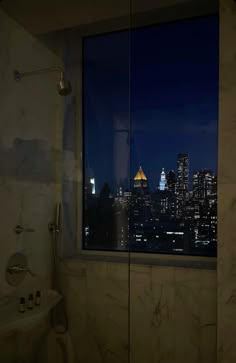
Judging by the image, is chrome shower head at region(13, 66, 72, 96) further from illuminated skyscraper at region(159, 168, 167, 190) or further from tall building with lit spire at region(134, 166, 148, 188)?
illuminated skyscraper at region(159, 168, 167, 190)

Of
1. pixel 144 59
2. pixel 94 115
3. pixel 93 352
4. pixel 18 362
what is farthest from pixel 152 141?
pixel 18 362

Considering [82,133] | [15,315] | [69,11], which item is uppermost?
[69,11]

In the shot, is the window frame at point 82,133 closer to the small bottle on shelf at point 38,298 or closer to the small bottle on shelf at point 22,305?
the small bottle on shelf at point 38,298

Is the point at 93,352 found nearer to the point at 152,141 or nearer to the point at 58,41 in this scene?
the point at 152,141

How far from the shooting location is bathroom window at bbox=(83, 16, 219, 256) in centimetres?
219

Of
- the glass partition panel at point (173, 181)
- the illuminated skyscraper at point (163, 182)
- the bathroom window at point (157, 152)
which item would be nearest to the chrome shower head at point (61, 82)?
the bathroom window at point (157, 152)

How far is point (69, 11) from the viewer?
2043 mm

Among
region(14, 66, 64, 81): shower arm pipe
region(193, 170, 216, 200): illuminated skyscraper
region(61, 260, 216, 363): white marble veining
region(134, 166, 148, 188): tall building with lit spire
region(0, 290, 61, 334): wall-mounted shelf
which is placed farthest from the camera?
region(134, 166, 148, 188): tall building with lit spire

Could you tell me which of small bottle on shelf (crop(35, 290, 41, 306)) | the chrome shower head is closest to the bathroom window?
the chrome shower head

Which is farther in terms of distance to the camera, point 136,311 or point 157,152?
point 157,152

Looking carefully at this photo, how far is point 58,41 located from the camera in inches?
85.7

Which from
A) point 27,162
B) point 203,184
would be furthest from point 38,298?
point 203,184

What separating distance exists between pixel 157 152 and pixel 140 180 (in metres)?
0.22

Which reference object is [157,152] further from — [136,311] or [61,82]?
[136,311]
